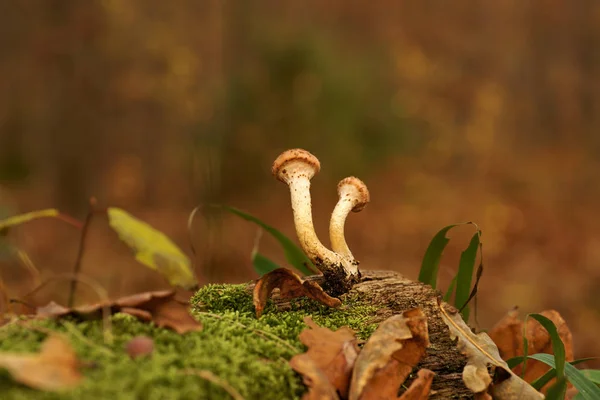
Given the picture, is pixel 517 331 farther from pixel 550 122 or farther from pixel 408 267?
pixel 550 122

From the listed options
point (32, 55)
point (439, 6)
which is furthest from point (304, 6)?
point (32, 55)

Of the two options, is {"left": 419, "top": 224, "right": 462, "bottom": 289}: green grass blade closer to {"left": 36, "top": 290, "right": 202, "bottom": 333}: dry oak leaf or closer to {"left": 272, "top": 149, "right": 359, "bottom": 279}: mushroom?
{"left": 272, "top": 149, "right": 359, "bottom": 279}: mushroom

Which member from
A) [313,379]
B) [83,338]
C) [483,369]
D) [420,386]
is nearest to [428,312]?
[483,369]


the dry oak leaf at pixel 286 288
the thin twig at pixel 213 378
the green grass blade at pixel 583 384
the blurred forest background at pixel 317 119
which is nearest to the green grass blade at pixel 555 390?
the green grass blade at pixel 583 384

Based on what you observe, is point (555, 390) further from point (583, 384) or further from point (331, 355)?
point (331, 355)

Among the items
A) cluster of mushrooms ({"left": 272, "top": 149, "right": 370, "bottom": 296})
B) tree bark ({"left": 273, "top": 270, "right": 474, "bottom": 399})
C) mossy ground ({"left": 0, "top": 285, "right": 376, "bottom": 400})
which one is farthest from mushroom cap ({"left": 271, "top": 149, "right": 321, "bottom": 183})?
mossy ground ({"left": 0, "top": 285, "right": 376, "bottom": 400})

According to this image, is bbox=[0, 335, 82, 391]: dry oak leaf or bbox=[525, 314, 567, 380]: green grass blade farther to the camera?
bbox=[525, 314, 567, 380]: green grass blade
